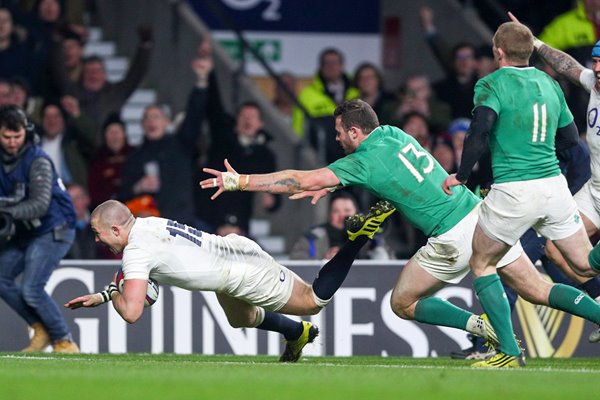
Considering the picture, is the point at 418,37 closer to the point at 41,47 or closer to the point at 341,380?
the point at 41,47

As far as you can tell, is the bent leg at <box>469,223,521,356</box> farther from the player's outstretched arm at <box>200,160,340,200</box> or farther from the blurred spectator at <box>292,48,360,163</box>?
the blurred spectator at <box>292,48,360,163</box>

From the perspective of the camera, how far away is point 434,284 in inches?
435

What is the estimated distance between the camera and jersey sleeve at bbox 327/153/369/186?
1052cm

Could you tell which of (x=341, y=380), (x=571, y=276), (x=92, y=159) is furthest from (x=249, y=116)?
(x=341, y=380)

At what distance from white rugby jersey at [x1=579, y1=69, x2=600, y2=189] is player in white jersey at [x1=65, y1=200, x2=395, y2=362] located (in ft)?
5.87

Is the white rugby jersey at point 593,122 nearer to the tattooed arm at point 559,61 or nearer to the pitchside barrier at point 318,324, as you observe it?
the tattooed arm at point 559,61

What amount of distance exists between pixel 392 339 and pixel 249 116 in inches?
146

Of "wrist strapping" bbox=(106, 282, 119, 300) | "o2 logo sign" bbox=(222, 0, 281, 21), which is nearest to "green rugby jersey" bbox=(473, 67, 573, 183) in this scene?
"wrist strapping" bbox=(106, 282, 119, 300)

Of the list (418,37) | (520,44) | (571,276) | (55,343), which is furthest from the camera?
(418,37)

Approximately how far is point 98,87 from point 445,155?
160 inches

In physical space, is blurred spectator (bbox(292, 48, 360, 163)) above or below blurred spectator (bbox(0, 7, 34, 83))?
below

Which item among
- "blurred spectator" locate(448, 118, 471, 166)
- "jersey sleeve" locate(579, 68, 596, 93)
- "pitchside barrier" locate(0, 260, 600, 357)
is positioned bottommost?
"pitchside barrier" locate(0, 260, 600, 357)

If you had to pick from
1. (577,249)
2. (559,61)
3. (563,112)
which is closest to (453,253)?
(577,249)

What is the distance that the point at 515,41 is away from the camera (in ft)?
33.9
